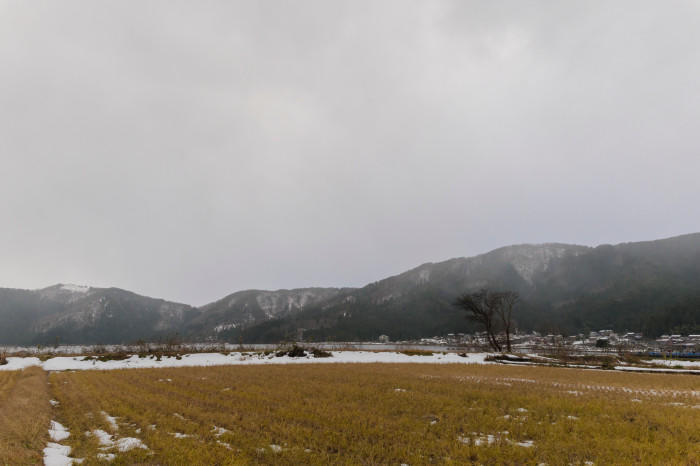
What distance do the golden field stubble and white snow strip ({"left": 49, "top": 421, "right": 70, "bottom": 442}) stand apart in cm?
35

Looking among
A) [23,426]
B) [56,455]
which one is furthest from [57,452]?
[23,426]

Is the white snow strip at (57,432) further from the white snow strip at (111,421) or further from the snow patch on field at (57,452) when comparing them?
the white snow strip at (111,421)

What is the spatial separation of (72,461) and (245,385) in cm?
1261

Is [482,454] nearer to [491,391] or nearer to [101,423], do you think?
[491,391]

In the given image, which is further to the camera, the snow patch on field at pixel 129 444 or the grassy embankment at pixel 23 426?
the snow patch on field at pixel 129 444

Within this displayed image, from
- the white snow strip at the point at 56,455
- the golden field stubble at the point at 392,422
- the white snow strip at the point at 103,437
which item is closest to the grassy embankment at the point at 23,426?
Result: the white snow strip at the point at 56,455

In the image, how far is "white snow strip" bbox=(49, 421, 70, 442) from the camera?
10798 millimetres

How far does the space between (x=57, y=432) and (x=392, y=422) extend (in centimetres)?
1149

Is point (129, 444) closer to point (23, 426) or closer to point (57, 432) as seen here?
point (57, 432)

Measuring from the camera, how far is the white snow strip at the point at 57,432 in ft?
35.4

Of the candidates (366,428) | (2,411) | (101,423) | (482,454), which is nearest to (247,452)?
(366,428)

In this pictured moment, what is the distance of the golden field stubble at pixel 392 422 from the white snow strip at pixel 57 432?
354mm

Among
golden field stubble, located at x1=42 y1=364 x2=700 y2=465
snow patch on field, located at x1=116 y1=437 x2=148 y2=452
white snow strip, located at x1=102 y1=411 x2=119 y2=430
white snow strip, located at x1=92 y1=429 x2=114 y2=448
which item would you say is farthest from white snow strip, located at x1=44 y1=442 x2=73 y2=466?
white snow strip, located at x1=102 y1=411 x2=119 y2=430

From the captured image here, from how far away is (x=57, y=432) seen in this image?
11.4 m
